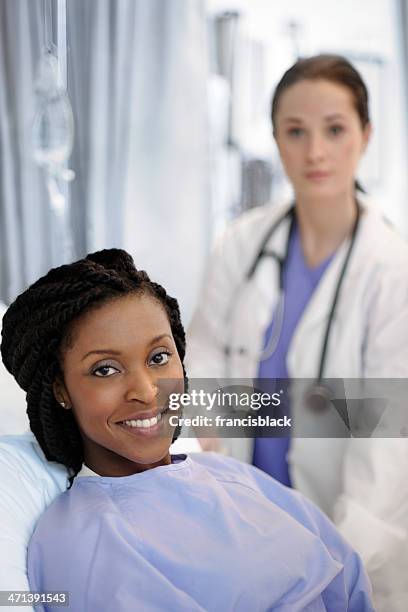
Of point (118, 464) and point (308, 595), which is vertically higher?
point (118, 464)

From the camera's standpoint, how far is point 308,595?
825 millimetres

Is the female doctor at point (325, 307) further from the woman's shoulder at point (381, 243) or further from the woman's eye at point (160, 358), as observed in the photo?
the woman's eye at point (160, 358)

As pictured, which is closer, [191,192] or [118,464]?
[118,464]

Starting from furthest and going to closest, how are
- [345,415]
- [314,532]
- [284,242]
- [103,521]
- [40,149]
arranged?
[284,242]
[40,149]
[345,415]
[314,532]
[103,521]

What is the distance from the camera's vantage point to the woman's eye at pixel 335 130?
1312mm

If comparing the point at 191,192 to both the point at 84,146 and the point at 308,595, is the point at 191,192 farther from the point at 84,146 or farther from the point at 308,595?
the point at 308,595

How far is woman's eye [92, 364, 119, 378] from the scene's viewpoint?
83 cm

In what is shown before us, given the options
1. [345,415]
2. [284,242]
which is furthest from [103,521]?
[284,242]

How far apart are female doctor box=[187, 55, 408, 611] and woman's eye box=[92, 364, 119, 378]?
0.43 meters

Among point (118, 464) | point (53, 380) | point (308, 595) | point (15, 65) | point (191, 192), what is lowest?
point (308, 595)

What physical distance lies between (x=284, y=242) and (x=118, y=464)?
74 cm

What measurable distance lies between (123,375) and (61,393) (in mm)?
84

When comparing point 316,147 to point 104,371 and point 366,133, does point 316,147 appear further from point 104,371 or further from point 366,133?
point 104,371

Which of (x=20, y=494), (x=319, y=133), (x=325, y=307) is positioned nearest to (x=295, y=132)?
(x=319, y=133)
